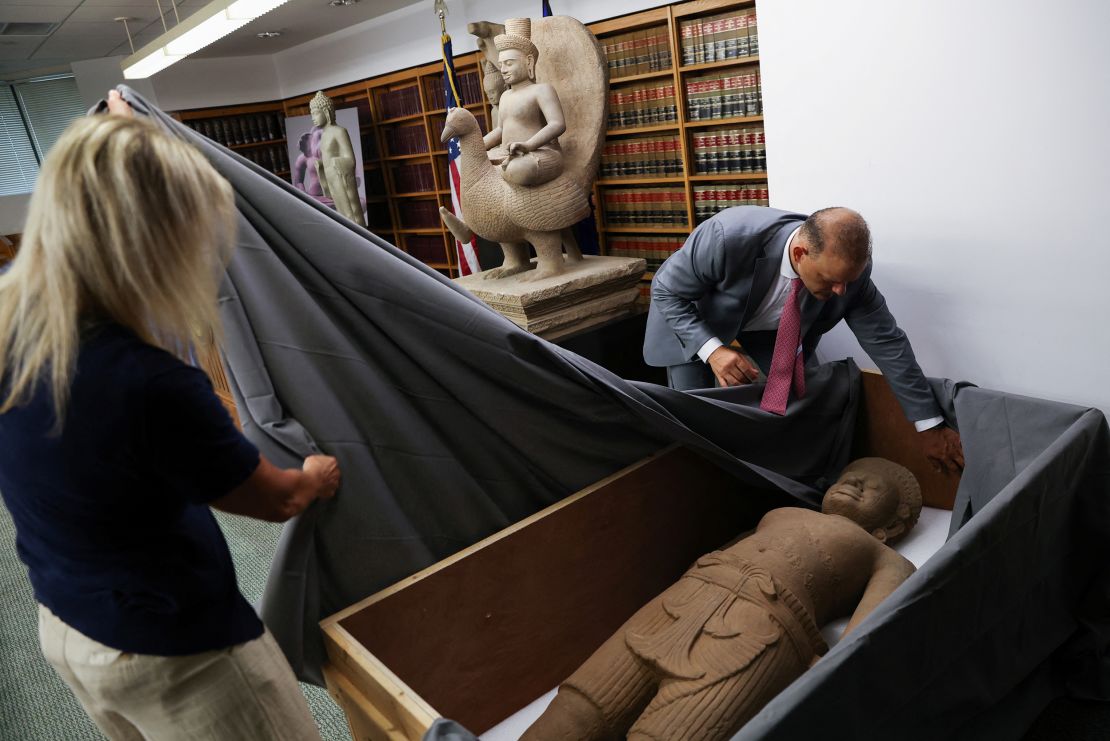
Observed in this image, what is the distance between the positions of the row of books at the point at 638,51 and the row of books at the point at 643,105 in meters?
0.09

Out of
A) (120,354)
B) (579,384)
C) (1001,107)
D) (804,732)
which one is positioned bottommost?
(804,732)

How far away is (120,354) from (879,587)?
61.8 inches

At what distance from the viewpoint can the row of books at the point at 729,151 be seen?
12.8ft

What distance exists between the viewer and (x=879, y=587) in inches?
68.2

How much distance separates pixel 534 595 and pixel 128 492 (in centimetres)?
108

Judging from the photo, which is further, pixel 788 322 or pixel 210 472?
pixel 788 322

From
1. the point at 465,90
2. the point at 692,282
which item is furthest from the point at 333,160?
the point at 692,282

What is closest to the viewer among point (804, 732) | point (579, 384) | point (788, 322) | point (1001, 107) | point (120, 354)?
point (120, 354)

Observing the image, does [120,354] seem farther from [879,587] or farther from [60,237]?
[879,587]

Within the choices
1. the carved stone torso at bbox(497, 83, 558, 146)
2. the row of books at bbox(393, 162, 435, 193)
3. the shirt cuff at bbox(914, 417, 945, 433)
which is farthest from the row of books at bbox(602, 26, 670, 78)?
the shirt cuff at bbox(914, 417, 945, 433)

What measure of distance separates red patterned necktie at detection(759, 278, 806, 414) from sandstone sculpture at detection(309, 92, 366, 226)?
4.29m

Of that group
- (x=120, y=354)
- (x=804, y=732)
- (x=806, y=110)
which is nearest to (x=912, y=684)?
(x=804, y=732)

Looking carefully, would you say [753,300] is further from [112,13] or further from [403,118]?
[112,13]

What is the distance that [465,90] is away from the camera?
5.37 m
